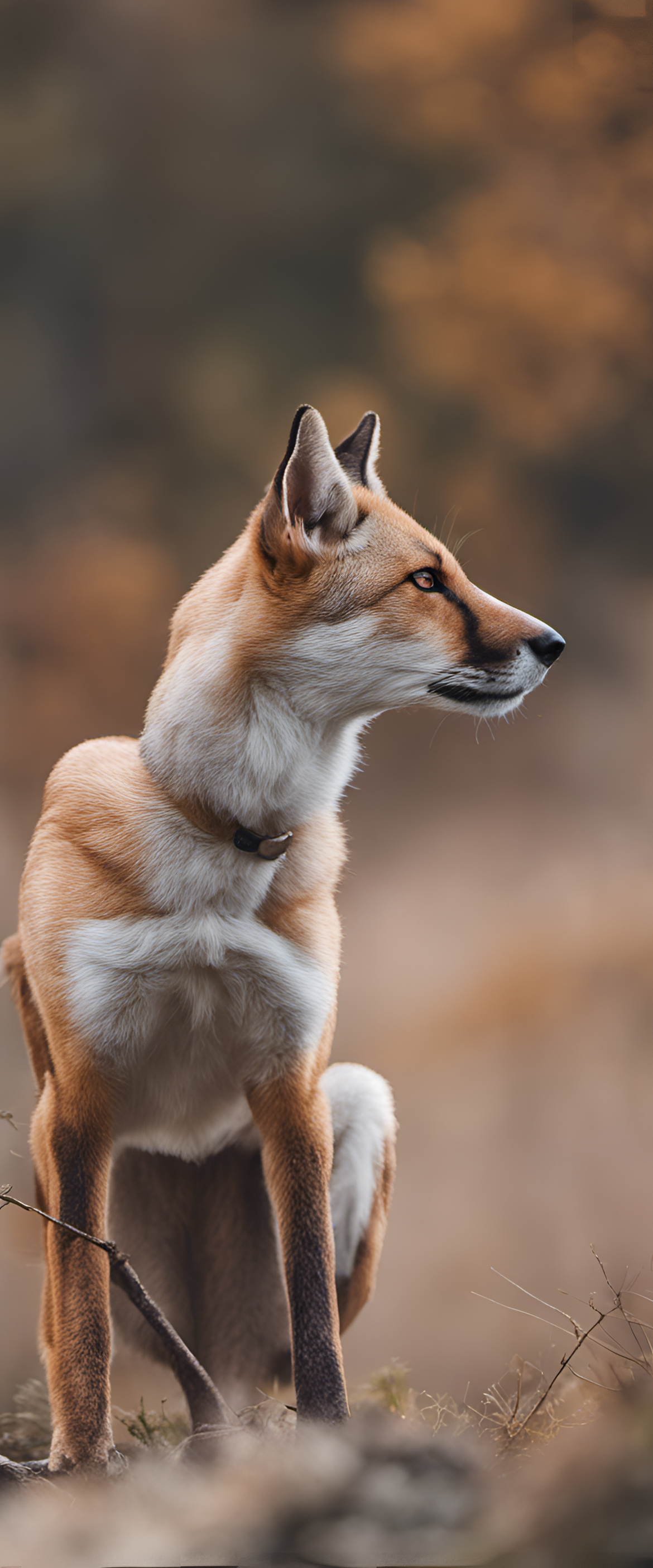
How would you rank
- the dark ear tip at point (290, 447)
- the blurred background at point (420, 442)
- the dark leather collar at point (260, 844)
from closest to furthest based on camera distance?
the dark ear tip at point (290, 447), the dark leather collar at point (260, 844), the blurred background at point (420, 442)

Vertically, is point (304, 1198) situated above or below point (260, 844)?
below

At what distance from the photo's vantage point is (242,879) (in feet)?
5.42

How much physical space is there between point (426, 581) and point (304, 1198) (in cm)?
102

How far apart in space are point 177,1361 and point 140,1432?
0.28 meters

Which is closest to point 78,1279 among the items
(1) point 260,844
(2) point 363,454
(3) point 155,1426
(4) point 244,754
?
(3) point 155,1426

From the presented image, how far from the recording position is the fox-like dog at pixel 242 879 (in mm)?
1608

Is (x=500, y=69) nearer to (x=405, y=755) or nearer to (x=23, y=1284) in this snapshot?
(x=405, y=755)

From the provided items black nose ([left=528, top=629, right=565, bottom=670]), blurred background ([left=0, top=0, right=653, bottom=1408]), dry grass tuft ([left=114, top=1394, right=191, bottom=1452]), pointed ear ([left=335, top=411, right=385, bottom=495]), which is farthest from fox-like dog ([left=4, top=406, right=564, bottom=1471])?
blurred background ([left=0, top=0, right=653, bottom=1408])

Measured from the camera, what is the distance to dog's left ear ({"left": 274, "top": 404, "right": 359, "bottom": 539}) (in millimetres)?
1554

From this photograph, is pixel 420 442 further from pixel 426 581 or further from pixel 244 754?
pixel 244 754

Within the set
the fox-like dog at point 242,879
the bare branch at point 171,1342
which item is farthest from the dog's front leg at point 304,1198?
the bare branch at point 171,1342

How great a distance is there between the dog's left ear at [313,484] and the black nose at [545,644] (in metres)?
0.34

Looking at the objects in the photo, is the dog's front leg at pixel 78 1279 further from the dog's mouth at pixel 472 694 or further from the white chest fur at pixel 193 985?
the dog's mouth at pixel 472 694

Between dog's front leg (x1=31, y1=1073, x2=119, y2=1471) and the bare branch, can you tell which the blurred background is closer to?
the bare branch
